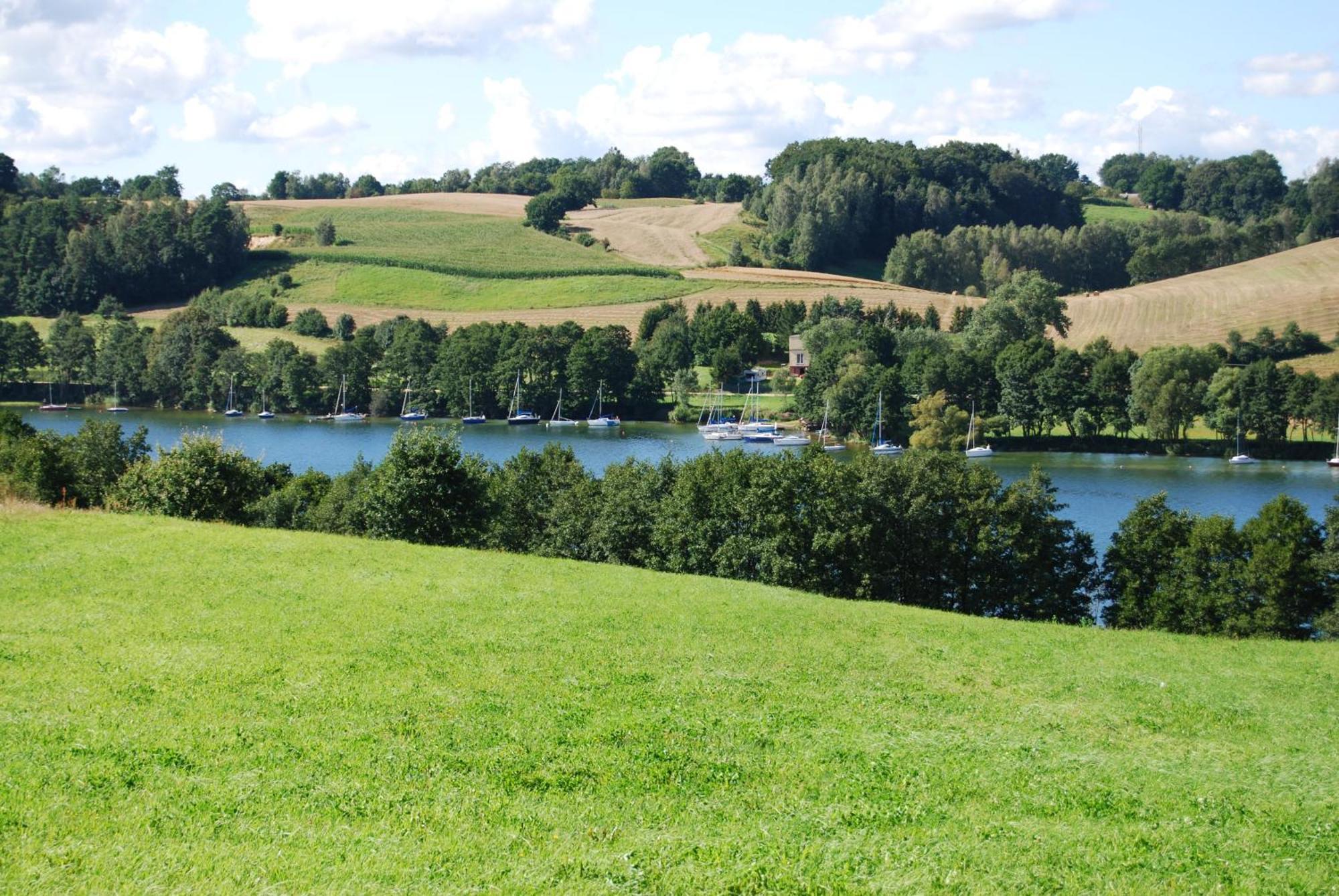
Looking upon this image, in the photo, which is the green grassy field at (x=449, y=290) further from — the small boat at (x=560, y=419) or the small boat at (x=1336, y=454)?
the small boat at (x=1336, y=454)

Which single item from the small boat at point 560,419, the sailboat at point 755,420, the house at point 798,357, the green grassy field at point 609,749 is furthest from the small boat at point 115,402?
the green grassy field at point 609,749

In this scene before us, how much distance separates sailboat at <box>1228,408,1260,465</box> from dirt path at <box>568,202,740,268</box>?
3269 inches

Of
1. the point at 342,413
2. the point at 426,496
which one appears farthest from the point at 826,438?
the point at 426,496

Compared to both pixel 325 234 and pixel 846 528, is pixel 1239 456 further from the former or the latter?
pixel 325 234

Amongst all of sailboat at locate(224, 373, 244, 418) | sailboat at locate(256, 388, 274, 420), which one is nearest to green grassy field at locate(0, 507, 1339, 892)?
sailboat at locate(256, 388, 274, 420)

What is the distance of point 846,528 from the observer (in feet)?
139

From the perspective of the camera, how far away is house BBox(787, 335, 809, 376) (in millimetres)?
130750

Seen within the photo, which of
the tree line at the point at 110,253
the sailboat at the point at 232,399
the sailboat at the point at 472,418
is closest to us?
the sailboat at the point at 472,418

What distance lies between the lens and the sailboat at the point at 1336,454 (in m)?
90.5

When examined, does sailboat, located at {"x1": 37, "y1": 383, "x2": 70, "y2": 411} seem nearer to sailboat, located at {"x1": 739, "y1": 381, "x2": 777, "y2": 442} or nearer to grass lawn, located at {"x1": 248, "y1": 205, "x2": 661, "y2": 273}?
grass lawn, located at {"x1": 248, "y1": 205, "x2": 661, "y2": 273}

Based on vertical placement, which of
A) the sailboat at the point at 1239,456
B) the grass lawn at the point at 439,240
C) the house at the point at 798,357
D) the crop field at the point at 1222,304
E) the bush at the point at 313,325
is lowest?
the sailboat at the point at 1239,456

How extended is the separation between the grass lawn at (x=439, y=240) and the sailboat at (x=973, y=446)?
2723 inches

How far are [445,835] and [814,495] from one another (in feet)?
105

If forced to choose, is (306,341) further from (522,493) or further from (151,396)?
(522,493)
